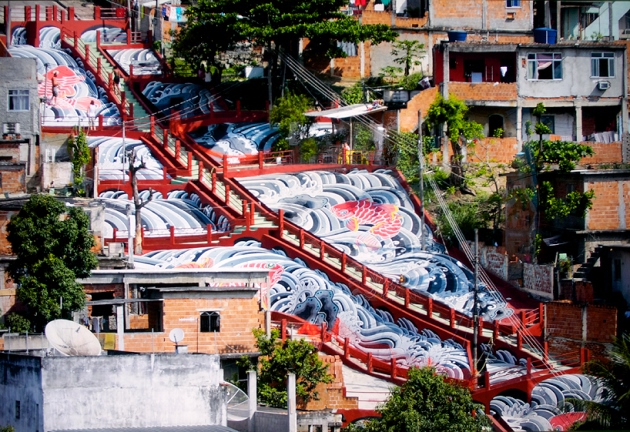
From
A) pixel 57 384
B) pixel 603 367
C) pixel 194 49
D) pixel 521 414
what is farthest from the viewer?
pixel 194 49

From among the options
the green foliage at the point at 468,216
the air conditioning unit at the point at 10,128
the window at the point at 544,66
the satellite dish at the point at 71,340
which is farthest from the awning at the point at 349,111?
the satellite dish at the point at 71,340

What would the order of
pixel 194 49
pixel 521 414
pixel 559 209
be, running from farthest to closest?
pixel 194 49 → pixel 559 209 → pixel 521 414

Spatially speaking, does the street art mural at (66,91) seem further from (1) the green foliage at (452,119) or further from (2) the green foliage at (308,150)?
(1) the green foliage at (452,119)

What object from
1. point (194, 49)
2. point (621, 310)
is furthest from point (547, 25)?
point (621, 310)

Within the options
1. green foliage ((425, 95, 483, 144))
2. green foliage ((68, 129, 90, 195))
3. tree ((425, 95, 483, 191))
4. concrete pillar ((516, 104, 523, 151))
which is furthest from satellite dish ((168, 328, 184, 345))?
concrete pillar ((516, 104, 523, 151))

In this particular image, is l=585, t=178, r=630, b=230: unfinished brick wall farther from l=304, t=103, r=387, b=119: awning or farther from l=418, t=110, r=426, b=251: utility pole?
l=304, t=103, r=387, b=119: awning

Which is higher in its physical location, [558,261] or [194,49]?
[194,49]

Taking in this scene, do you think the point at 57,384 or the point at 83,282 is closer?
the point at 57,384

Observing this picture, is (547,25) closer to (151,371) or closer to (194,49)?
(194,49)

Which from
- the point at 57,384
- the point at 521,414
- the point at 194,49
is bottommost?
the point at 521,414
